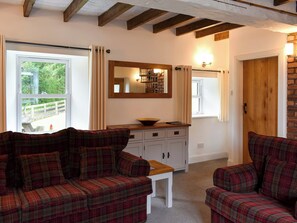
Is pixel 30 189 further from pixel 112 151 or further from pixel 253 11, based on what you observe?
pixel 253 11

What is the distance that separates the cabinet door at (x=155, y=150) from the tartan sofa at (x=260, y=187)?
6.27 ft

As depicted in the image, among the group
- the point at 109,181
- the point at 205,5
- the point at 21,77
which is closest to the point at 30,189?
the point at 109,181

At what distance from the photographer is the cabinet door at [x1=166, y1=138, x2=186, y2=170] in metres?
4.69

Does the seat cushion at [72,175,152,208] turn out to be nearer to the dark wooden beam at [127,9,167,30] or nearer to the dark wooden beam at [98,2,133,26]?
the dark wooden beam at [98,2,133,26]

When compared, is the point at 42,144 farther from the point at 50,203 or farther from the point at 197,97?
the point at 197,97

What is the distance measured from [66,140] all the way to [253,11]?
2.54m

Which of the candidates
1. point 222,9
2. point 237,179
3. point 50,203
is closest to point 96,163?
point 50,203

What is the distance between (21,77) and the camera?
13.3ft

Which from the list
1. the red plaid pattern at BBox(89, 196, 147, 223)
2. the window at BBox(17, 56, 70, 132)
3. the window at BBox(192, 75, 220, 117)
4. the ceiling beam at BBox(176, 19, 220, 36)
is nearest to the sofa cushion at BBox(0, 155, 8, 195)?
the red plaid pattern at BBox(89, 196, 147, 223)

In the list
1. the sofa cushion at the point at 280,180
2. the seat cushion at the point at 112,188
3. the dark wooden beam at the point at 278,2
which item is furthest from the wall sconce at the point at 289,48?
the seat cushion at the point at 112,188

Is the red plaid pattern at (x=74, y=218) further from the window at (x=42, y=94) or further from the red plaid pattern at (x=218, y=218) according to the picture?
the window at (x=42, y=94)

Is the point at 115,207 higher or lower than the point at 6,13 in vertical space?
lower

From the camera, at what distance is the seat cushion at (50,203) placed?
2.19m

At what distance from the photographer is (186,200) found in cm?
350
